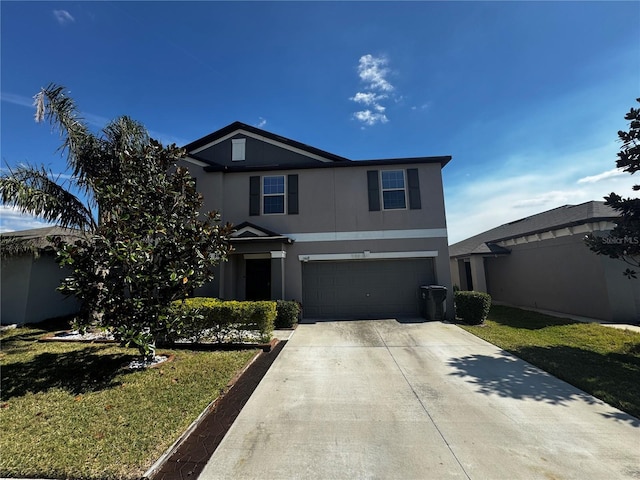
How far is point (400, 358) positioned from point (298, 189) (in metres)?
7.97

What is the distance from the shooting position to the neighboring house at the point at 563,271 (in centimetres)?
1007

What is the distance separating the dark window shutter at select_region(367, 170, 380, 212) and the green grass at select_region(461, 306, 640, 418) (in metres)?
5.65

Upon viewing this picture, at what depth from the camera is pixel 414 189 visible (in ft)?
38.5

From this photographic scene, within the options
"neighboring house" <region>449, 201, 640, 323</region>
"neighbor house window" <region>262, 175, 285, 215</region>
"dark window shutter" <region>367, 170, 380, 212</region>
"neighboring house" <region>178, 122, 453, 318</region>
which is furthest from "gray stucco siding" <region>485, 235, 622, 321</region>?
"neighbor house window" <region>262, 175, 285, 215</region>

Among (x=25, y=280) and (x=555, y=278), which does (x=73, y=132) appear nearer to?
(x=25, y=280)

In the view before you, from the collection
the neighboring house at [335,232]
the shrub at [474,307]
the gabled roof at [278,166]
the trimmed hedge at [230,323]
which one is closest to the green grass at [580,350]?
the shrub at [474,307]

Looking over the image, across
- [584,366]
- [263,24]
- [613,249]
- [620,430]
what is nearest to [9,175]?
[263,24]

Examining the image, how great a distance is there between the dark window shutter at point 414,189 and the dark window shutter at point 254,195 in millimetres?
6407

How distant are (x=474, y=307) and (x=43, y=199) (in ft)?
46.5

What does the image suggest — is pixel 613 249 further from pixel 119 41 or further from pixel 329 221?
pixel 119 41

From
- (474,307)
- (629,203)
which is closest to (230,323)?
(474,307)

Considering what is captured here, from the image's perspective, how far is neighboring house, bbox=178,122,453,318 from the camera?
37.5 feet

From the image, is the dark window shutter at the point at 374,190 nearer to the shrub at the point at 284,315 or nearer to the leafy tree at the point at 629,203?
the shrub at the point at 284,315

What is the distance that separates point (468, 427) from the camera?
11.9 ft
